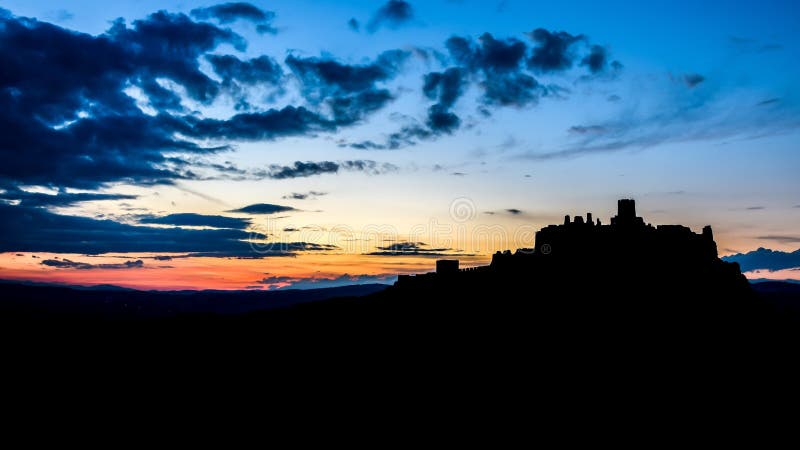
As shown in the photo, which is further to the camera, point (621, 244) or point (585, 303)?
point (621, 244)

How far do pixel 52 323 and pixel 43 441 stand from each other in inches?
3875

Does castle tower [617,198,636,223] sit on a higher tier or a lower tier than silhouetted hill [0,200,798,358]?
higher

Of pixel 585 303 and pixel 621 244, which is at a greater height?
pixel 621 244

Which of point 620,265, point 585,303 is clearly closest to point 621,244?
point 620,265

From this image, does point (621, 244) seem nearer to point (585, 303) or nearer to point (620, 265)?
point (620, 265)

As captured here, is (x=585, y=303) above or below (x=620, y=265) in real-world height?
below

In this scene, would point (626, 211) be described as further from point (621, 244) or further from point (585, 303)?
point (585, 303)

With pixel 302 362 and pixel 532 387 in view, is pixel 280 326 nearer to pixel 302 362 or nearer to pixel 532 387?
pixel 302 362

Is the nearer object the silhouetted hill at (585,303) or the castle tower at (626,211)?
the silhouetted hill at (585,303)

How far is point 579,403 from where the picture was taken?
85.0 meters

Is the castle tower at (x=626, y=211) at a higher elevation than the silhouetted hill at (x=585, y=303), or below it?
higher

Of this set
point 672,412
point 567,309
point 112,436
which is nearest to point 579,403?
point 672,412

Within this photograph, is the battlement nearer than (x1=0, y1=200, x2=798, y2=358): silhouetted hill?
No

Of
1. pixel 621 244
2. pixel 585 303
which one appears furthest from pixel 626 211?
pixel 585 303
